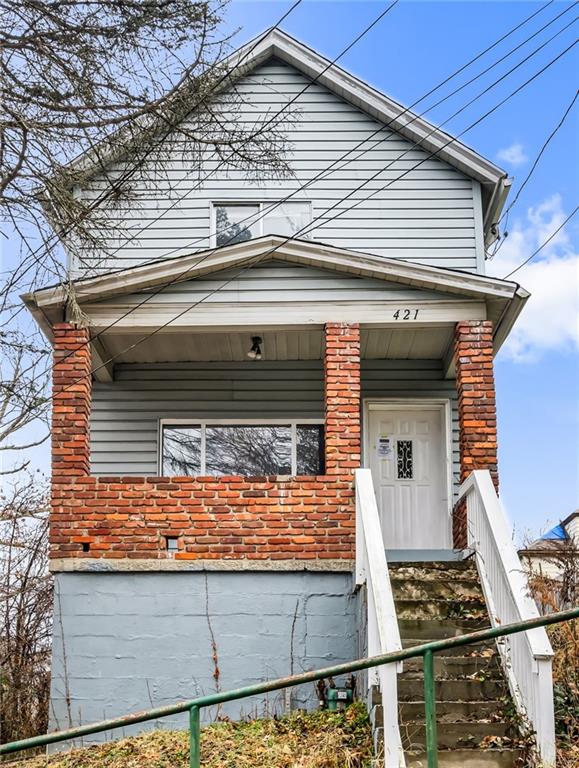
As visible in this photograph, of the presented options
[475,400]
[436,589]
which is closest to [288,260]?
[475,400]

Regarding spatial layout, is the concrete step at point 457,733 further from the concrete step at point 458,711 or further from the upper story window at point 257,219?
the upper story window at point 257,219

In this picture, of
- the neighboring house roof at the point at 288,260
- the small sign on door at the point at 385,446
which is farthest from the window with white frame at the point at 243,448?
the neighboring house roof at the point at 288,260

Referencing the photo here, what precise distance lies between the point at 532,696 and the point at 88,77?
582cm

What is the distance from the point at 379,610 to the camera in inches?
317

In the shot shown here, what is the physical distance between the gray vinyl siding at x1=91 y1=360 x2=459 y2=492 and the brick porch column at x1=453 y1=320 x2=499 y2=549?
6.67 ft

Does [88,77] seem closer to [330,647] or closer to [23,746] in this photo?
[23,746]

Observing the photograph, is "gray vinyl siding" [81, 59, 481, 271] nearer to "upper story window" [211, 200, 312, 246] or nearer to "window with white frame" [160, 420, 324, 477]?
"upper story window" [211, 200, 312, 246]

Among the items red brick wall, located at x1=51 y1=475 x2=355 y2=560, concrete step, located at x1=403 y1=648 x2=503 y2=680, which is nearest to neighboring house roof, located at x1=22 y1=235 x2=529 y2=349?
red brick wall, located at x1=51 y1=475 x2=355 y2=560

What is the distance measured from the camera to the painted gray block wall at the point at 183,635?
10.5m

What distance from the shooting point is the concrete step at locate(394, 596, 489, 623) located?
9.35 m

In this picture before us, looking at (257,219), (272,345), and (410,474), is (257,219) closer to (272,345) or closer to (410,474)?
(272,345)

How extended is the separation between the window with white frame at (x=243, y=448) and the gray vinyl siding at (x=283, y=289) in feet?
8.51

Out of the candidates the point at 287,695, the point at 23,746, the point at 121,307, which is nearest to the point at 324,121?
the point at 121,307

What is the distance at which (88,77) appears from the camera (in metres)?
8.49
